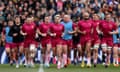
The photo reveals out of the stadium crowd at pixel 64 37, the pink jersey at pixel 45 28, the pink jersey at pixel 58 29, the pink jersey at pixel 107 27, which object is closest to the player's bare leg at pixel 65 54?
the stadium crowd at pixel 64 37

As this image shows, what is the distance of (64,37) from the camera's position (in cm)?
2547

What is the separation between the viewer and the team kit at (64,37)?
82.1 feet

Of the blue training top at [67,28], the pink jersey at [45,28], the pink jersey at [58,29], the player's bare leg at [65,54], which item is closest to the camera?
the pink jersey at [58,29]

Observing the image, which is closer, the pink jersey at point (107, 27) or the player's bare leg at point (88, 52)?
the player's bare leg at point (88, 52)

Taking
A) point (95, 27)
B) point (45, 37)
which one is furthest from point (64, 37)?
point (95, 27)

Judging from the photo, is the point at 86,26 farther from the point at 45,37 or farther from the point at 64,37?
the point at 45,37

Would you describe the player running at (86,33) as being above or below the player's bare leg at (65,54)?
above

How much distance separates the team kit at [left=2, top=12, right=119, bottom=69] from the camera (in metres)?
25.0

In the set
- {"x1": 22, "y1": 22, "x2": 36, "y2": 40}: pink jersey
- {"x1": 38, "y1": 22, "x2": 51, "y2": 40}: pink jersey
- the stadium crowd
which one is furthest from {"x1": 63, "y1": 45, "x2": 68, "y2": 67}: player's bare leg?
{"x1": 22, "y1": 22, "x2": 36, "y2": 40}: pink jersey

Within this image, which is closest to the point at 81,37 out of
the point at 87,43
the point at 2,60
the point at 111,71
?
the point at 87,43

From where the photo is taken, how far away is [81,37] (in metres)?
25.6

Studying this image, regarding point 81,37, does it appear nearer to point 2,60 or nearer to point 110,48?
point 110,48

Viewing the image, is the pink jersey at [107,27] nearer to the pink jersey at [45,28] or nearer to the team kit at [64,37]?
the team kit at [64,37]

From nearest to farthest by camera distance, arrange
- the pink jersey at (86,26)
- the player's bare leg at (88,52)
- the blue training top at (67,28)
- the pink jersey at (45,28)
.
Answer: the pink jersey at (45,28)
the player's bare leg at (88,52)
the pink jersey at (86,26)
the blue training top at (67,28)
